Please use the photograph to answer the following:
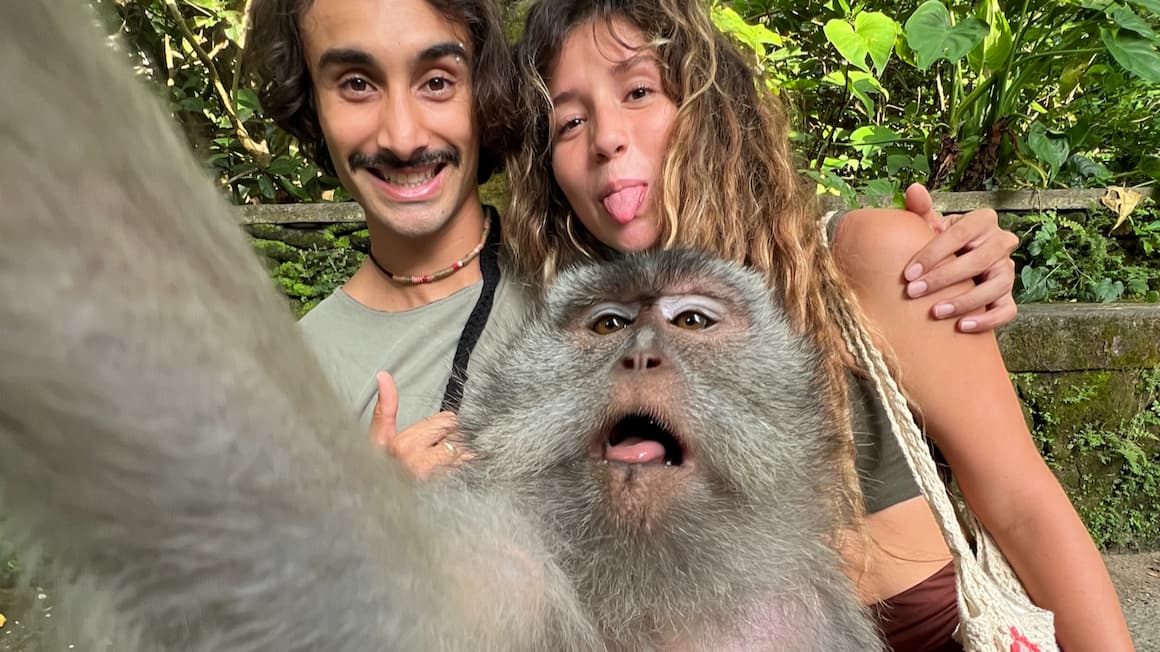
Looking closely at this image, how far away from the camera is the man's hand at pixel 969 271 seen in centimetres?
136

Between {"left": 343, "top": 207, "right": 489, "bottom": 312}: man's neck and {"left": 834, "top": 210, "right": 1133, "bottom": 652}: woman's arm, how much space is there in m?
0.94

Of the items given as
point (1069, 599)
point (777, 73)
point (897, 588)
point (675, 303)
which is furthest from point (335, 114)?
point (777, 73)

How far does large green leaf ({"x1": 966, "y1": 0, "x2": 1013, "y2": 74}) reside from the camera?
11.0 ft

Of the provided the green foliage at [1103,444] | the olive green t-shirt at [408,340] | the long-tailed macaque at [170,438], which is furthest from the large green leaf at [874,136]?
the long-tailed macaque at [170,438]

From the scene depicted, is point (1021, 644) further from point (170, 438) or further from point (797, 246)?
point (170, 438)

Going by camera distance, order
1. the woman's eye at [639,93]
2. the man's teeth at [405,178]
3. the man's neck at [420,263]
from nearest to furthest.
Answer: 1. the woman's eye at [639,93]
2. the man's teeth at [405,178]
3. the man's neck at [420,263]

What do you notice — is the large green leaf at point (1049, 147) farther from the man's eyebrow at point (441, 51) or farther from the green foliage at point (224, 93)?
the green foliage at point (224, 93)

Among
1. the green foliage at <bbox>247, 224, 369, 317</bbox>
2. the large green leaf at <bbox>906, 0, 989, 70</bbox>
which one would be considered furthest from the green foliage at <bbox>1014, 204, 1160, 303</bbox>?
the green foliage at <bbox>247, 224, 369, 317</bbox>

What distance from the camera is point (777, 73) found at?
4.28 m

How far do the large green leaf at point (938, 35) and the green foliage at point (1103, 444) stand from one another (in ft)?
4.23

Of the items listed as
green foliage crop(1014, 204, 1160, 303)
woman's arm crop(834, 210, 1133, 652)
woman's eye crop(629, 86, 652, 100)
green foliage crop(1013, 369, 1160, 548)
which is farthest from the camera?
green foliage crop(1014, 204, 1160, 303)

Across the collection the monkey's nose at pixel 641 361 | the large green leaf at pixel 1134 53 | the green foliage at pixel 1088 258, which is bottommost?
the green foliage at pixel 1088 258

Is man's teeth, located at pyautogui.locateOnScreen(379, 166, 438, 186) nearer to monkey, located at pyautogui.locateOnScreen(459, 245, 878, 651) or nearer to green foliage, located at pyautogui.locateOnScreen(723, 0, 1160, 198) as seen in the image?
monkey, located at pyautogui.locateOnScreen(459, 245, 878, 651)

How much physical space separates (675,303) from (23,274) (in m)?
1.06
